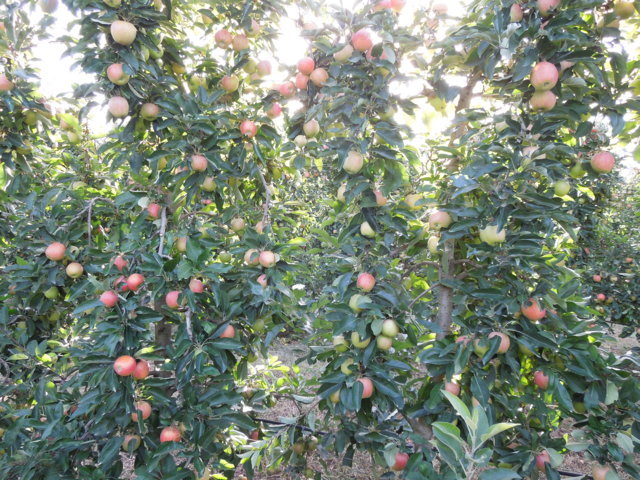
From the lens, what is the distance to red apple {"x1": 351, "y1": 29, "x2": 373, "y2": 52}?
5.10 ft

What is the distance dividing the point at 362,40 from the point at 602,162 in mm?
991

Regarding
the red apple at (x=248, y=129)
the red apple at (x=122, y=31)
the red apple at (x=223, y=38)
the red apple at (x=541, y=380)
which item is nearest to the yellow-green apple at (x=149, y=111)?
the red apple at (x=122, y=31)

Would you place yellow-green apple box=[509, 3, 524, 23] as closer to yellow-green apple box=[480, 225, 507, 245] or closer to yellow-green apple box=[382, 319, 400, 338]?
yellow-green apple box=[480, 225, 507, 245]

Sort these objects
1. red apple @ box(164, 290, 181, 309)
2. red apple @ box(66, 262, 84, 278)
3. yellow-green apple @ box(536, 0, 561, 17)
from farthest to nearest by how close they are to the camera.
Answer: red apple @ box(66, 262, 84, 278)
red apple @ box(164, 290, 181, 309)
yellow-green apple @ box(536, 0, 561, 17)

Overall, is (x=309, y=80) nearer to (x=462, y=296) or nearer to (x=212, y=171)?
(x=212, y=171)

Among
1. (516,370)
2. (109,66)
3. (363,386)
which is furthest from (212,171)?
(516,370)

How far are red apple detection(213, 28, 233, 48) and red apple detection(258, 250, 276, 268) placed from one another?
42.9 inches

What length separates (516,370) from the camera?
148cm

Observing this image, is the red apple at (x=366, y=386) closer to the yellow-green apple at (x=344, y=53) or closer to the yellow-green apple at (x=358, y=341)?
the yellow-green apple at (x=358, y=341)

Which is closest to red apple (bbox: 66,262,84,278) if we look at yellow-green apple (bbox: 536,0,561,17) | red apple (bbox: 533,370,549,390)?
red apple (bbox: 533,370,549,390)

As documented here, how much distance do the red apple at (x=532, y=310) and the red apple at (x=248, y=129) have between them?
4.48ft

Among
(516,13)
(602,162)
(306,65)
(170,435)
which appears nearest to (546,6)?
(516,13)

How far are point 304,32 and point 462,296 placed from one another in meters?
1.24

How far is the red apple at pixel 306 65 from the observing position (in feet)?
5.97
